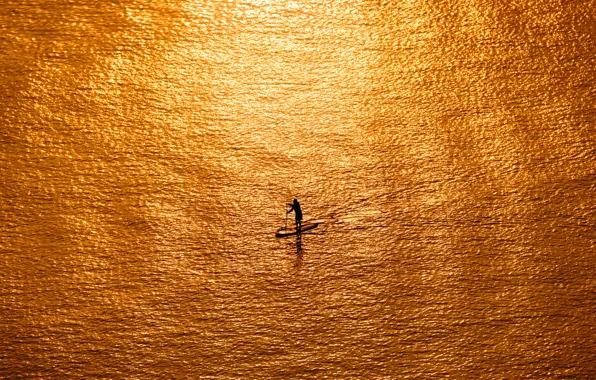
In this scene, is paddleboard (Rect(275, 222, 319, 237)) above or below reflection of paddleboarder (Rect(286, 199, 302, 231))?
below

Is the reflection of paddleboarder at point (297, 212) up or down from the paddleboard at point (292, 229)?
up

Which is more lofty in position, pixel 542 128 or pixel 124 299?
pixel 542 128

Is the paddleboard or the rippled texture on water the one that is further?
the paddleboard

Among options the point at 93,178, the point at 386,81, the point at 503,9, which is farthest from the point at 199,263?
the point at 503,9

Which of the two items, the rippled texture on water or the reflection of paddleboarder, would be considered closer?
the rippled texture on water

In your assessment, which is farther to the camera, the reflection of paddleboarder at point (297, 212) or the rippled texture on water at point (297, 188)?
the reflection of paddleboarder at point (297, 212)

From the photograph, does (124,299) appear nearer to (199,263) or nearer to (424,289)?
(199,263)

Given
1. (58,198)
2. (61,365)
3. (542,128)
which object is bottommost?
(61,365)

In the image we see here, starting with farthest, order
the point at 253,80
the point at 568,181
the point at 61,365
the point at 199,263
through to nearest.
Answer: the point at 253,80, the point at 568,181, the point at 199,263, the point at 61,365
